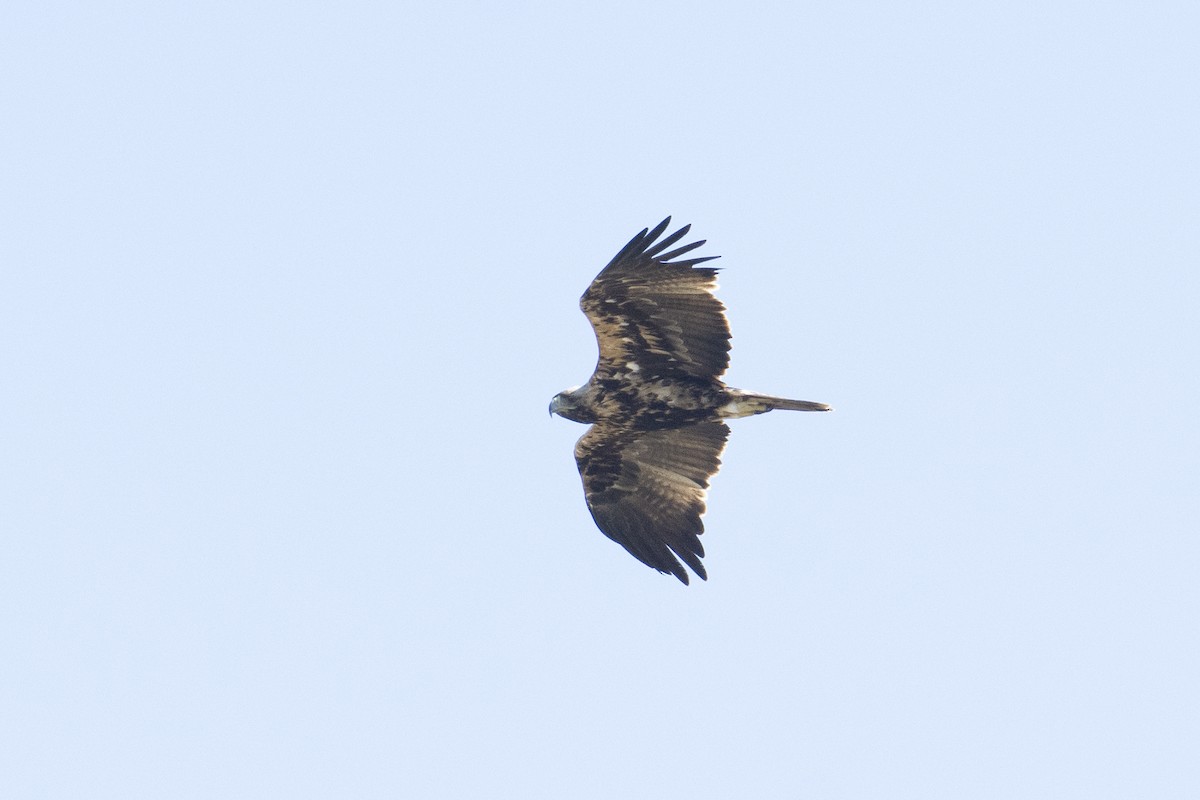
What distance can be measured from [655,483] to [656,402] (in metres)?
1.25

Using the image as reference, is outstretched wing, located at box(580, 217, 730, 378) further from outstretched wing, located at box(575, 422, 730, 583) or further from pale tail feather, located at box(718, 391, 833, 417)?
outstretched wing, located at box(575, 422, 730, 583)

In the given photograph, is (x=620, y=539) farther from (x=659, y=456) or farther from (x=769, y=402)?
(x=769, y=402)

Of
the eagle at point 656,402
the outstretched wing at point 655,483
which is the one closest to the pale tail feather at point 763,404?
the eagle at point 656,402

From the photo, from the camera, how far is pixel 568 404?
18297mm

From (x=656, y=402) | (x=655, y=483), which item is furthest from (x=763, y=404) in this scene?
(x=655, y=483)

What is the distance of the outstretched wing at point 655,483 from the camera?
18.7 meters

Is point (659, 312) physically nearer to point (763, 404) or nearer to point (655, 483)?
point (763, 404)

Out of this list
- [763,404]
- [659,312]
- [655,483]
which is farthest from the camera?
[655,483]

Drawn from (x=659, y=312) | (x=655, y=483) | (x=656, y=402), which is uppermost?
(x=659, y=312)

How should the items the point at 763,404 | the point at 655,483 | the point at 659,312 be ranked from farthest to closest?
the point at 655,483
the point at 763,404
the point at 659,312

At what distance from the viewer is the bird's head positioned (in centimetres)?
1823

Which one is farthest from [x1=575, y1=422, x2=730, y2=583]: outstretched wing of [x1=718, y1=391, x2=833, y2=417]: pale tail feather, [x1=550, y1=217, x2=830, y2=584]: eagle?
[x1=718, y1=391, x2=833, y2=417]: pale tail feather

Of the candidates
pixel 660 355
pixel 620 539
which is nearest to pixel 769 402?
pixel 660 355

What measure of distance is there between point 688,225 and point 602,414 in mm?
2228
